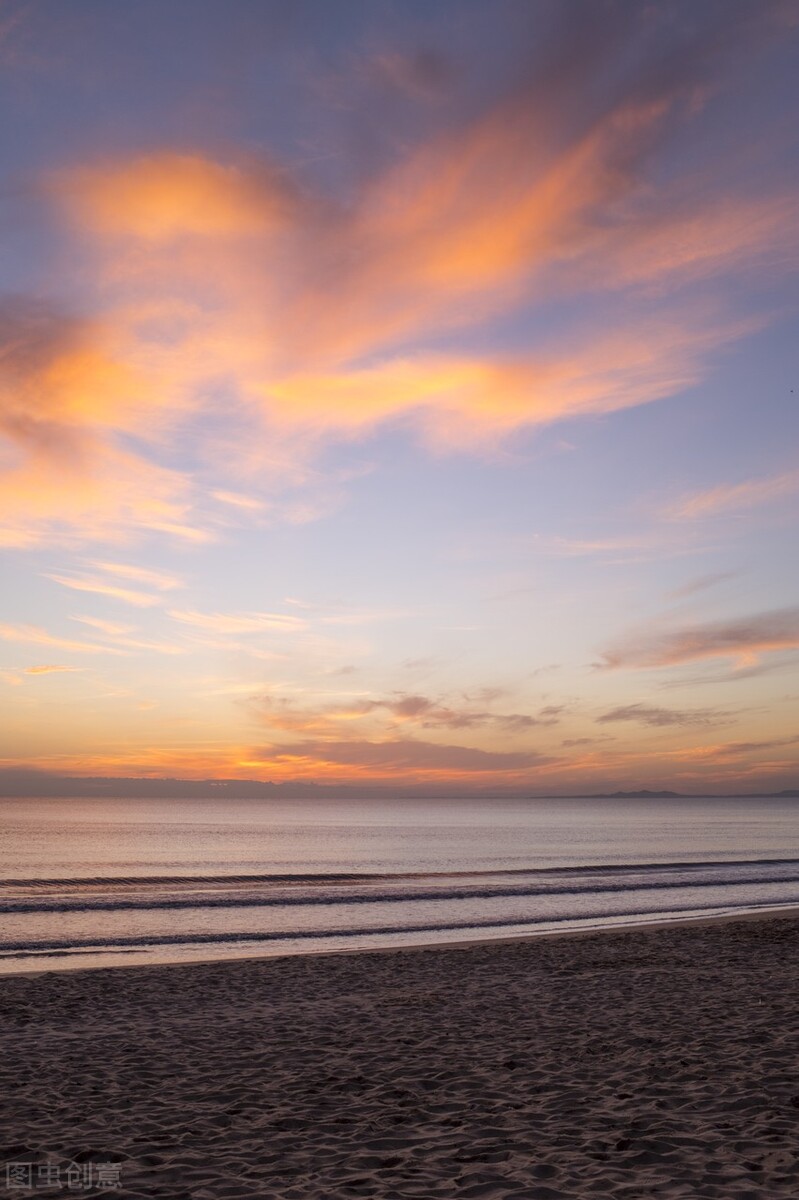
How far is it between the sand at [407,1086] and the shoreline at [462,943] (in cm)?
262

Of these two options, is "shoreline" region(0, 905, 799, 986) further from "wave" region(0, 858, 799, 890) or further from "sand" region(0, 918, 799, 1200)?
"wave" region(0, 858, 799, 890)

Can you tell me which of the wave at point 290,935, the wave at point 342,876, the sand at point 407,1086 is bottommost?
the wave at point 342,876

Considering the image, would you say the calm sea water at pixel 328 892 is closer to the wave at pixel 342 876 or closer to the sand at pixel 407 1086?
the wave at pixel 342 876

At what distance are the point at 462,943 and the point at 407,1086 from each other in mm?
15605

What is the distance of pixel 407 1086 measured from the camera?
30.7ft

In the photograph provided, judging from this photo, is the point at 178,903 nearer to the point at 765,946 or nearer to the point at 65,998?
the point at 65,998

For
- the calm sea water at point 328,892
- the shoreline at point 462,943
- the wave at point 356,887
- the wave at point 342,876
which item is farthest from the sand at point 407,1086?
Result: the wave at point 342,876

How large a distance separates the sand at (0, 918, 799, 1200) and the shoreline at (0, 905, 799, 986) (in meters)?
2.62

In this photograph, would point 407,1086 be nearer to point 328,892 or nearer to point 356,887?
point 328,892

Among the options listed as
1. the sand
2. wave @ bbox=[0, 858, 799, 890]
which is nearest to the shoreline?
the sand

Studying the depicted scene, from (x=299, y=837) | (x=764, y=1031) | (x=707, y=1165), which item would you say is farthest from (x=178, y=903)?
(x=299, y=837)

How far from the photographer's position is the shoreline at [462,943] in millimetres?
19719

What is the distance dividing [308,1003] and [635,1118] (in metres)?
8.17

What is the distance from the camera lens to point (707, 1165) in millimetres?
6816
